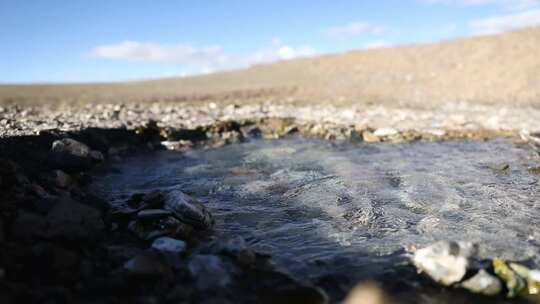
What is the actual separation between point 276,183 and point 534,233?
2767mm

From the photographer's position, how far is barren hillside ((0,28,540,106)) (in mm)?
15234

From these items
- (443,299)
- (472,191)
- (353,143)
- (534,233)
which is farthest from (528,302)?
(353,143)

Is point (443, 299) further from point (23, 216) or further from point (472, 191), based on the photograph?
point (23, 216)

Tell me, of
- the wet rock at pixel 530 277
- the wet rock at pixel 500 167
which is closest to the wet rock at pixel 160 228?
the wet rock at pixel 530 277

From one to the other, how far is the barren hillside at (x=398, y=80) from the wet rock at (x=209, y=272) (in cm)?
1176

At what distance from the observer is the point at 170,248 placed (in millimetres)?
3254

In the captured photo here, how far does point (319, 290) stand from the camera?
280cm

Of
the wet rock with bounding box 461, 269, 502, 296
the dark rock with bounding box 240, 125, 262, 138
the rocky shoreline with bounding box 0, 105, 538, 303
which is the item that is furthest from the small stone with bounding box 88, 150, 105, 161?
the wet rock with bounding box 461, 269, 502, 296

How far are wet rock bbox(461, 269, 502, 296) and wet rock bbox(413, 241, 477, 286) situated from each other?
0.07 metres

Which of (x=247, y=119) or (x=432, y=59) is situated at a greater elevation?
(x=432, y=59)

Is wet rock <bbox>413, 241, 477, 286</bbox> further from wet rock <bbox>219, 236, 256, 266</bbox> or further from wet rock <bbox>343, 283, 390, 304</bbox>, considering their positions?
wet rock <bbox>219, 236, 256, 266</bbox>

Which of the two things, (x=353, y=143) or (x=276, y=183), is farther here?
(x=353, y=143)

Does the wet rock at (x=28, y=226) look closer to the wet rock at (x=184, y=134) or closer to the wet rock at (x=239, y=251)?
the wet rock at (x=239, y=251)

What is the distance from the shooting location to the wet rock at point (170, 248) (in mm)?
3105
